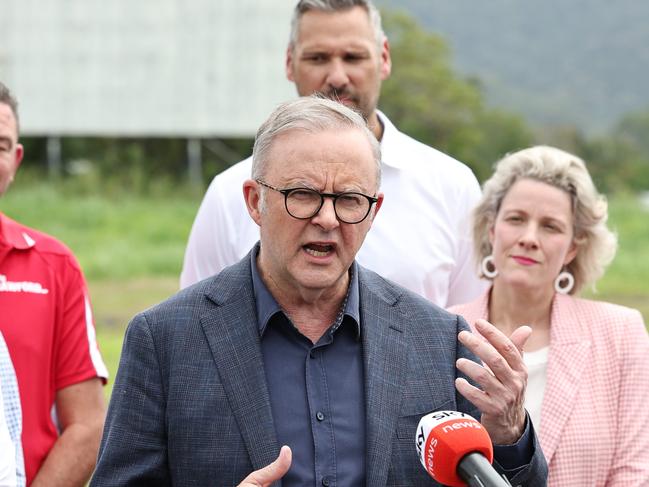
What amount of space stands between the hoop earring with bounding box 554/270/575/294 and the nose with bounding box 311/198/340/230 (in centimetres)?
208

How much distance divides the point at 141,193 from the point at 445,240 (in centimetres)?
2211

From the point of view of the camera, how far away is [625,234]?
22922 mm

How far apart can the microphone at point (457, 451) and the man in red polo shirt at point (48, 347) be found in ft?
6.12

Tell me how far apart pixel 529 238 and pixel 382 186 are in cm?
65

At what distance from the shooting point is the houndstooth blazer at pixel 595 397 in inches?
156

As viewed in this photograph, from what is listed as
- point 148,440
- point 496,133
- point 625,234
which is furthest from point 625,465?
point 496,133

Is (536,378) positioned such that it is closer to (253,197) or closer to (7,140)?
(253,197)

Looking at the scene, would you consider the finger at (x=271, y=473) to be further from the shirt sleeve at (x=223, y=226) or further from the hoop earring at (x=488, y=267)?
the hoop earring at (x=488, y=267)

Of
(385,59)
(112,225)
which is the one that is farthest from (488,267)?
(112,225)

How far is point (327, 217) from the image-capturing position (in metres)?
2.69

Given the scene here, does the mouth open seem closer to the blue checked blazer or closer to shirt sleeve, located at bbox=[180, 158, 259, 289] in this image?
the blue checked blazer

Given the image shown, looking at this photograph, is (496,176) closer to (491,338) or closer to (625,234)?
(491,338)

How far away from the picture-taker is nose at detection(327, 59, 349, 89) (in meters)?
4.12

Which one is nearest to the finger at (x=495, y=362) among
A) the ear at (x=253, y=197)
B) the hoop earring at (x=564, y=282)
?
the ear at (x=253, y=197)
